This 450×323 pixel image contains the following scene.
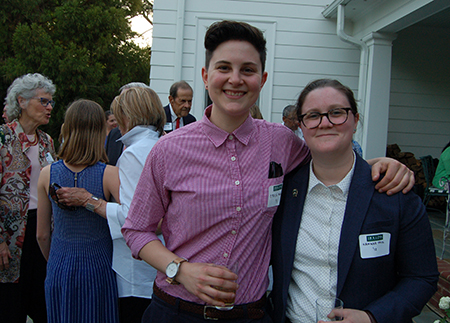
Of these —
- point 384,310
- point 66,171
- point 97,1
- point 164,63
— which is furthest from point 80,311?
point 97,1

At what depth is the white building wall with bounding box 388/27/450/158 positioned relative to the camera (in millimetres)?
6910

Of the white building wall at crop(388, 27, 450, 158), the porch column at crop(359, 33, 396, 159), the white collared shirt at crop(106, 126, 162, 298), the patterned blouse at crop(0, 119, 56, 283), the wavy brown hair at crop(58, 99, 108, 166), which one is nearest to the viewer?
the white collared shirt at crop(106, 126, 162, 298)

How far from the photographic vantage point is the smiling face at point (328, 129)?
1.47 meters

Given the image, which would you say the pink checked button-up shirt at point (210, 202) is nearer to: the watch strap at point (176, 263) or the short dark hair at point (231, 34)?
the watch strap at point (176, 263)

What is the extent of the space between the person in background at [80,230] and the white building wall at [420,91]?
6.31 metres

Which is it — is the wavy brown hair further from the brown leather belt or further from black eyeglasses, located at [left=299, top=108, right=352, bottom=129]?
black eyeglasses, located at [left=299, top=108, right=352, bottom=129]

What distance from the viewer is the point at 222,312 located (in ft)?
4.63

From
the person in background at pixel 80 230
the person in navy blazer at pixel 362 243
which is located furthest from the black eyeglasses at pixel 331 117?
the person in background at pixel 80 230

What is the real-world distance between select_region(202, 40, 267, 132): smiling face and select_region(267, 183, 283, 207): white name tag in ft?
1.19

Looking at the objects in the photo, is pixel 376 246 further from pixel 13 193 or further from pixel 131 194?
pixel 13 193

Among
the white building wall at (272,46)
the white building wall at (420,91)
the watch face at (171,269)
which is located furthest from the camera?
the white building wall at (420,91)

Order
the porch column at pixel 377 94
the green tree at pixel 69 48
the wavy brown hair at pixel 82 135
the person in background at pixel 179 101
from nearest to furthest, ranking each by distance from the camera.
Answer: the wavy brown hair at pixel 82 135 → the person in background at pixel 179 101 → the porch column at pixel 377 94 → the green tree at pixel 69 48

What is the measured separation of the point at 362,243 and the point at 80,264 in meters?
1.70

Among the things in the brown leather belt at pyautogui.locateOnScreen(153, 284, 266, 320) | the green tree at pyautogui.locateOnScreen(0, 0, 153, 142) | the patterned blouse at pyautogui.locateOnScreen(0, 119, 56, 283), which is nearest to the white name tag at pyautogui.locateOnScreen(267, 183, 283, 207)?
the brown leather belt at pyautogui.locateOnScreen(153, 284, 266, 320)
